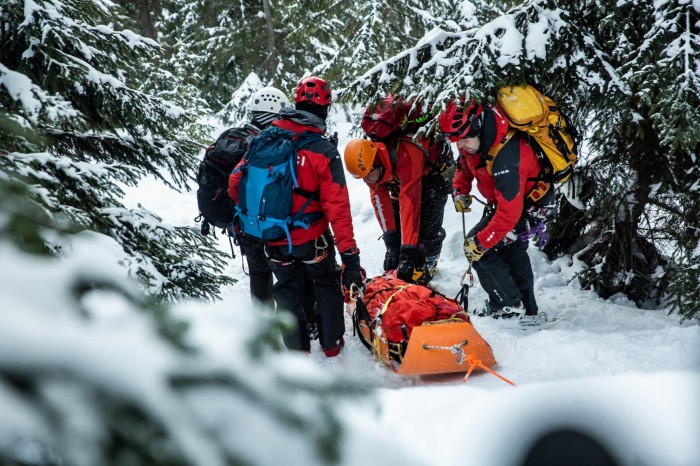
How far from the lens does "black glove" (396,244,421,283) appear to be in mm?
5848

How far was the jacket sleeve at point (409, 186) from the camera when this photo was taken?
5.92m

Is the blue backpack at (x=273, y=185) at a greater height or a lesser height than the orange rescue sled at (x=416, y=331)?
greater

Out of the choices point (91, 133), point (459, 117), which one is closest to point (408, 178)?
point (459, 117)

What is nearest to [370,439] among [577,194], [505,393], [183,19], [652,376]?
[505,393]

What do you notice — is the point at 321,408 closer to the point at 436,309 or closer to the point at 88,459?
the point at 88,459

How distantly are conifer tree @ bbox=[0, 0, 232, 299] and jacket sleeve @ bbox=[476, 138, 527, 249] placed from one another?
9.23ft

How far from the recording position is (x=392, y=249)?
21.9ft

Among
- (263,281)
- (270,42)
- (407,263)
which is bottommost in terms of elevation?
(263,281)

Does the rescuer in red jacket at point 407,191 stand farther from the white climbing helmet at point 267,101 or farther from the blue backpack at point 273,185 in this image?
the blue backpack at point 273,185

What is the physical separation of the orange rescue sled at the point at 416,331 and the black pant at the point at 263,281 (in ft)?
2.26

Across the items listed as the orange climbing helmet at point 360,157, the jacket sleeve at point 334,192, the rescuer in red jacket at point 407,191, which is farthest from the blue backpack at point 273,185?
the rescuer in red jacket at point 407,191

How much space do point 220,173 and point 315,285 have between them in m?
1.59

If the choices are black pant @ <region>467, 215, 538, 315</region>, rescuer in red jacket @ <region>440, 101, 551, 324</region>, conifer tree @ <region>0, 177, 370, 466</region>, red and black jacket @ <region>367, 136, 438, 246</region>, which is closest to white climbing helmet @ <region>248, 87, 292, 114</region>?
red and black jacket @ <region>367, 136, 438, 246</region>

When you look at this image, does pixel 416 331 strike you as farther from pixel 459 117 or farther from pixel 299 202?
pixel 459 117
